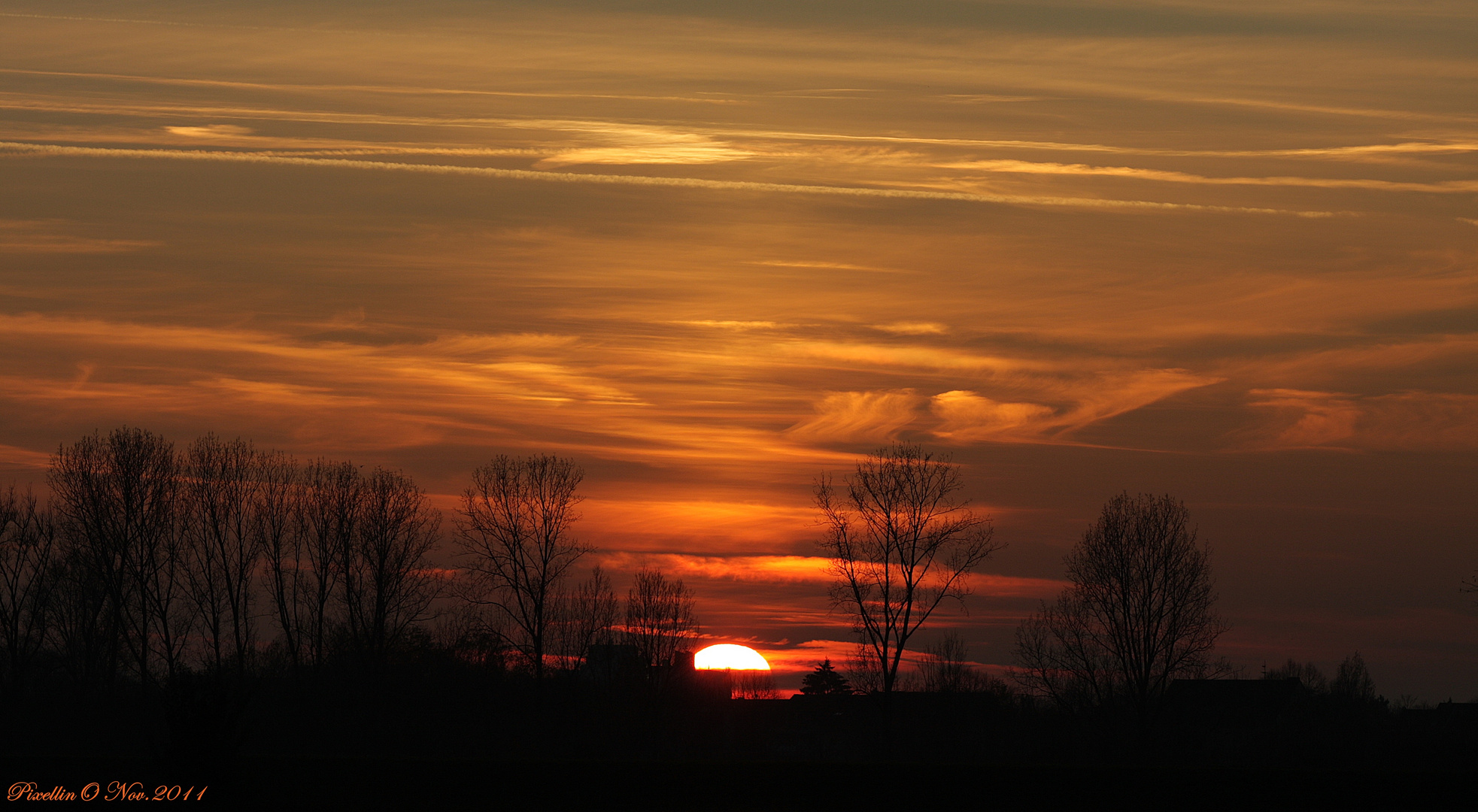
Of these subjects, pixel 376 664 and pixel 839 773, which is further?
pixel 376 664

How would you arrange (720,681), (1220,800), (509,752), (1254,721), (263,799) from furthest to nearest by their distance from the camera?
(720,681) → (1254,721) → (509,752) → (1220,800) → (263,799)

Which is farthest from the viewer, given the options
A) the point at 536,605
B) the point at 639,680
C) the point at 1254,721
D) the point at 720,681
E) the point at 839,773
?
the point at 720,681

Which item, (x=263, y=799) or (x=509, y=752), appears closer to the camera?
(x=263, y=799)

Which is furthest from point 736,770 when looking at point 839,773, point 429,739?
point 429,739

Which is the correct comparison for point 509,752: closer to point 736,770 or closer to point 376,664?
point 376,664

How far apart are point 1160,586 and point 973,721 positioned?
12739 millimetres

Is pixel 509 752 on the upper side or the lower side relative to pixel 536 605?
lower

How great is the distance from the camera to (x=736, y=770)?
43.6 m

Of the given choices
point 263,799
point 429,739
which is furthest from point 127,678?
point 263,799

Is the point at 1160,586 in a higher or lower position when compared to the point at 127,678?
higher

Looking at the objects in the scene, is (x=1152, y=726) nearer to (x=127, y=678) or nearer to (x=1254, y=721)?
(x=1254, y=721)

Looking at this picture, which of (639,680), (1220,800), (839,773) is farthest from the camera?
(639,680)

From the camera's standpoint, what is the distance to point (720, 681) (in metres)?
84.4

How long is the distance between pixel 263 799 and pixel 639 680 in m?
35.7
